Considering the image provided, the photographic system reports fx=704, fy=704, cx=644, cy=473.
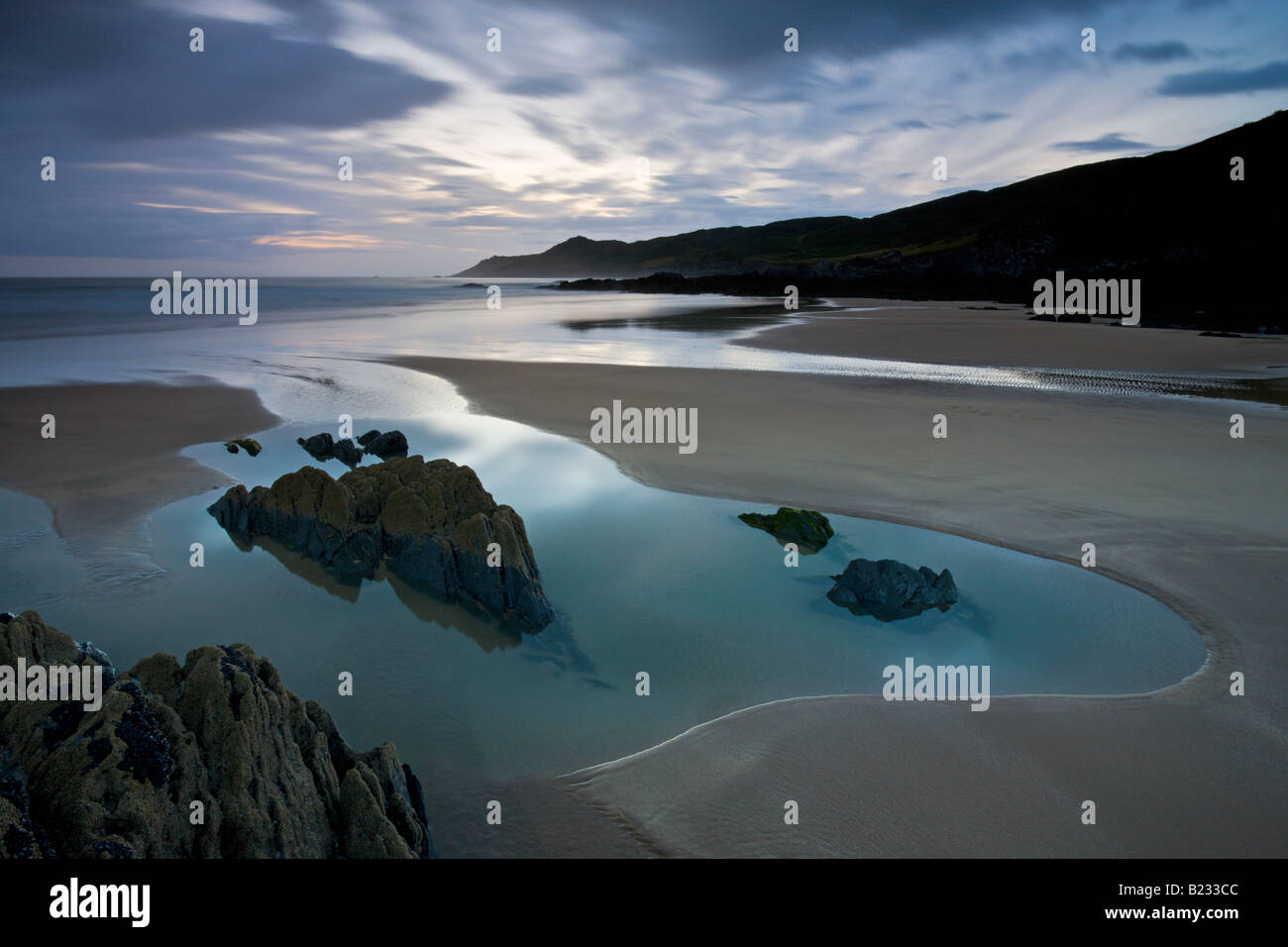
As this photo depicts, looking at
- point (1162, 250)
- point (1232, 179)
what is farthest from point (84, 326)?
point (1232, 179)

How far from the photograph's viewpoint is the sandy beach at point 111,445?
9531 millimetres

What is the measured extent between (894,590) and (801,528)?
1906mm

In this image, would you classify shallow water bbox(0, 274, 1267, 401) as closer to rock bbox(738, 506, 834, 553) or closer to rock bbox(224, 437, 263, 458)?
rock bbox(224, 437, 263, 458)

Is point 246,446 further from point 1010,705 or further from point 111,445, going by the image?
point 1010,705

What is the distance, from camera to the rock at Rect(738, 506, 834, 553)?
28.3 ft

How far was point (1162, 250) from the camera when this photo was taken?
6247 cm

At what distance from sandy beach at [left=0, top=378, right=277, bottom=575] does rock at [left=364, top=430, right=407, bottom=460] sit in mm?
2554

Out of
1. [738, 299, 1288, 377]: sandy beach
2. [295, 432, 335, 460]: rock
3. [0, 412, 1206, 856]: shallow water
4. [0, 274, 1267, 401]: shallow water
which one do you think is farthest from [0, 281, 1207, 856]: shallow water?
[738, 299, 1288, 377]: sandy beach

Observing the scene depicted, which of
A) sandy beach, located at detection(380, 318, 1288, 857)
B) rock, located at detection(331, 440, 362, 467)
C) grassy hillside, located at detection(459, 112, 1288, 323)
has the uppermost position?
grassy hillside, located at detection(459, 112, 1288, 323)

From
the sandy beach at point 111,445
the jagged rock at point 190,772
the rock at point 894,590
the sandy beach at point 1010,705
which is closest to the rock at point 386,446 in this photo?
the sandy beach at point 111,445

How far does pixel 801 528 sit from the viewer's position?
8766 mm

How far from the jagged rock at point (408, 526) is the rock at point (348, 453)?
3334mm

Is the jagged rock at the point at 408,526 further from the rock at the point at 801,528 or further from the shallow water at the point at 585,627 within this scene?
the rock at the point at 801,528
